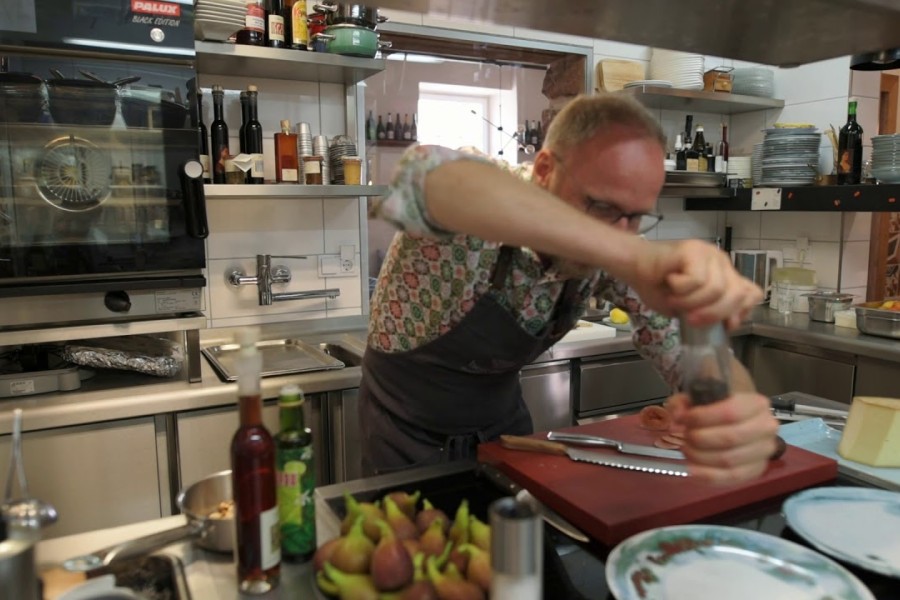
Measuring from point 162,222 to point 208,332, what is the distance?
2.19 feet

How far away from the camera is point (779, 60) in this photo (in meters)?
1.12

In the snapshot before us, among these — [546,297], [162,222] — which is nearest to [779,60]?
[546,297]

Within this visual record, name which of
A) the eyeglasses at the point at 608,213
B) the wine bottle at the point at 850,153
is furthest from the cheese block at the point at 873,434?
the wine bottle at the point at 850,153

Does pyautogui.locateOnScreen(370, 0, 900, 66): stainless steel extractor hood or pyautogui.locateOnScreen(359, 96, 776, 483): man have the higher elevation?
pyautogui.locateOnScreen(370, 0, 900, 66): stainless steel extractor hood

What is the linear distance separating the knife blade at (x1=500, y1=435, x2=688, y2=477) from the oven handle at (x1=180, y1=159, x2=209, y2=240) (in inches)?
39.9

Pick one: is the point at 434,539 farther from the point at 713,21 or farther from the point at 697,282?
the point at 713,21

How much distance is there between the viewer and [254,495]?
72 cm

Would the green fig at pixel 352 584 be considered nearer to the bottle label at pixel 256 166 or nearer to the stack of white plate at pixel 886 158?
the bottle label at pixel 256 166

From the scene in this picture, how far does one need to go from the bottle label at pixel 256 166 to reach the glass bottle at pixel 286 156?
0.08m

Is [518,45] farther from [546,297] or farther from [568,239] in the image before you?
[568,239]

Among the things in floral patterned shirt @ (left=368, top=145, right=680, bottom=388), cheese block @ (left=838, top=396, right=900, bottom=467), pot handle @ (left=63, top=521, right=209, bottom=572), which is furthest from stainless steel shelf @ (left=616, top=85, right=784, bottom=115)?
pot handle @ (left=63, top=521, right=209, bottom=572)

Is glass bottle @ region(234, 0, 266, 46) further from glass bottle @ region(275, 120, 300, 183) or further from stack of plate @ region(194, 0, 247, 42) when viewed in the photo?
glass bottle @ region(275, 120, 300, 183)

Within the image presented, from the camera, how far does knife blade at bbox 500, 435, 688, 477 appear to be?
Result: 3.43 feet

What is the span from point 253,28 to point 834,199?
7.09 ft
